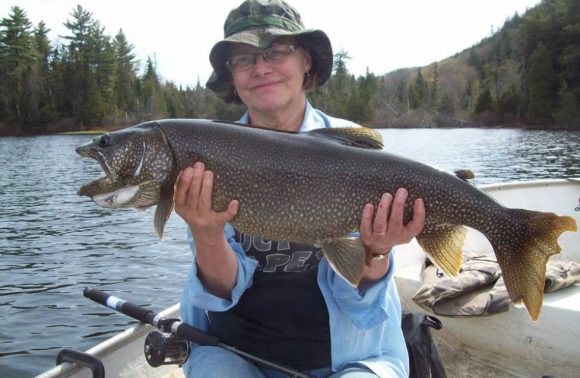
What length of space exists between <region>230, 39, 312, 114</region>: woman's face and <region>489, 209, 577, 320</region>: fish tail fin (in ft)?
5.28

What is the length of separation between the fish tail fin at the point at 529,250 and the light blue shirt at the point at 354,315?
70cm

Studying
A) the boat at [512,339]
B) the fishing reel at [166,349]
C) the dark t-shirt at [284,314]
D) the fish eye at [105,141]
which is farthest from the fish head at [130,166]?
the boat at [512,339]

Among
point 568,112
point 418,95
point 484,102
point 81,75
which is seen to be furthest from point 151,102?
point 568,112

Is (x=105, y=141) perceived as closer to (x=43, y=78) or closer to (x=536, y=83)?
(x=536, y=83)

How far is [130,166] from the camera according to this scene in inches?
122

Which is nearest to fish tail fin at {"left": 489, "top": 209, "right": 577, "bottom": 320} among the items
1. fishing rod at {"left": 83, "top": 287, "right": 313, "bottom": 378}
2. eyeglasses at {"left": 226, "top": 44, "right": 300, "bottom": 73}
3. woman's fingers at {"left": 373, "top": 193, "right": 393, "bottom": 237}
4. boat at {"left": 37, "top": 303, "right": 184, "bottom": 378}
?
woman's fingers at {"left": 373, "top": 193, "right": 393, "bottom": 237}

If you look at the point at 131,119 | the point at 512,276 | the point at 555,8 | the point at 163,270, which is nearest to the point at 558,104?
the point at 555,8

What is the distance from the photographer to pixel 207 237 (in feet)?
10.4

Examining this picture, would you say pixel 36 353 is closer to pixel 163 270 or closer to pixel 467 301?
pixel 163 270

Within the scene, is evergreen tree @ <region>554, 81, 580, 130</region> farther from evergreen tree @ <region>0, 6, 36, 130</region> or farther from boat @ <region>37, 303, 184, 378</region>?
evergreen tree @ <region>0, 6, 36, 130</region>

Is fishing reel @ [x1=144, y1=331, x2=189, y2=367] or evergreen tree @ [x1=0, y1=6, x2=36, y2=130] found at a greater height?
evergreen tree @ [x1=0, y1=6, x2=36, y2=130]

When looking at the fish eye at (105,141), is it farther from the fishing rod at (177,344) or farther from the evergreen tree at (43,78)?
the evergreen tree at (43,78)

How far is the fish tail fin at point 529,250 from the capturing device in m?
3.08

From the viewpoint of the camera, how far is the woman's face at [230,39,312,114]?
356cm
